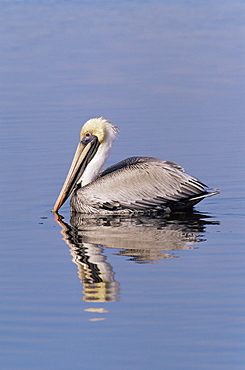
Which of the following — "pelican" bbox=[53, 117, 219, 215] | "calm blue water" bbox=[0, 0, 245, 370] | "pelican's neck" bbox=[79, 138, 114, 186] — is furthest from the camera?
"pelican's neck" bbox=[79, 138, 114, 186]

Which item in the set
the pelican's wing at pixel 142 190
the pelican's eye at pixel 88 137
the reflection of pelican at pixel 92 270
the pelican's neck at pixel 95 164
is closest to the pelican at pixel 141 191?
the pelican's wing at pixel 142 190

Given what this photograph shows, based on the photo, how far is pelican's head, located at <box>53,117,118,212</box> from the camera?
9062mm

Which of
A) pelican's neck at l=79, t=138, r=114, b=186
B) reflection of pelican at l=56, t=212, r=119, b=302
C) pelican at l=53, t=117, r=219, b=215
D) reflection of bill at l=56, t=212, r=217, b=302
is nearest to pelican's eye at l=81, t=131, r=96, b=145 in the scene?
pelican's neck at l=79, t=138, r=114, b=186

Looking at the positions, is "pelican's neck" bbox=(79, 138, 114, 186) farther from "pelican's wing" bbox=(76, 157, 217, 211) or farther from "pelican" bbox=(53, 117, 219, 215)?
"pelican's wing" bbox=(76, 157, 217, 211)

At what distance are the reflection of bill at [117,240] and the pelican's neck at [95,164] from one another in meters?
0.59

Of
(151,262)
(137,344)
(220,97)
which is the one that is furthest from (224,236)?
(220,97)

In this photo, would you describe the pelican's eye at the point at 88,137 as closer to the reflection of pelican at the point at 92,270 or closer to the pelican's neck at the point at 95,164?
the pelican's neck at the point at 95,164

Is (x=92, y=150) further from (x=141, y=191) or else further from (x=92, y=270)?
(x=92, y=270)

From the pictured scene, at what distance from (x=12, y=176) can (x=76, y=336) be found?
5161mm

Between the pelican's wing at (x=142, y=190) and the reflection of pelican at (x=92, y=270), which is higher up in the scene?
the pelican's wing at (x=142, y=190)

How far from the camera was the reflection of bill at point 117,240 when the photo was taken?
6.14m

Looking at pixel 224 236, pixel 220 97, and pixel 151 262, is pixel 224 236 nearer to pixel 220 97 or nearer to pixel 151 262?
pixel 151 262

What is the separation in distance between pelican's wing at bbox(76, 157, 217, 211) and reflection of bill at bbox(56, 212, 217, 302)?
16 cm

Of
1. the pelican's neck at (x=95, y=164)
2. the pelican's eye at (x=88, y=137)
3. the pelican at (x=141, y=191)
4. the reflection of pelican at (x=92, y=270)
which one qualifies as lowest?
the reflection of pelican at (x=92, y=270)
